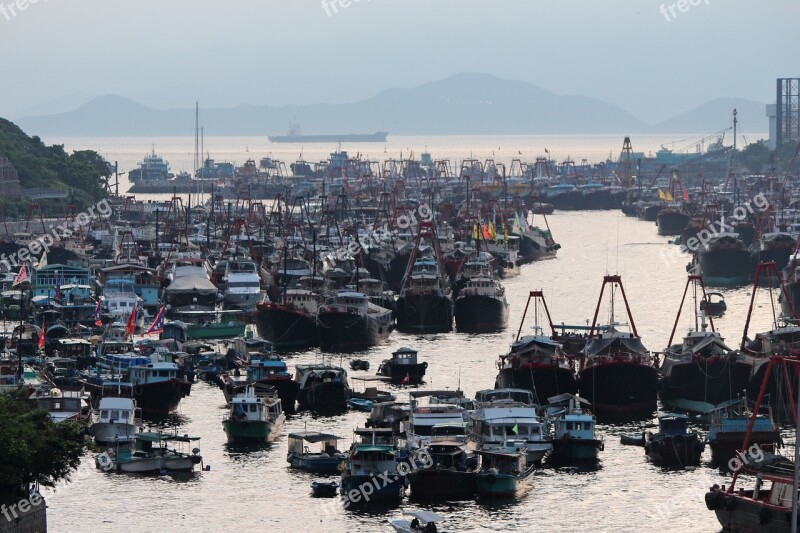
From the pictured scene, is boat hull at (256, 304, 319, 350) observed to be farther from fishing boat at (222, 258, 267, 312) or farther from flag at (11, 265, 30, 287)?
flag at (11, 265, 30, 287)

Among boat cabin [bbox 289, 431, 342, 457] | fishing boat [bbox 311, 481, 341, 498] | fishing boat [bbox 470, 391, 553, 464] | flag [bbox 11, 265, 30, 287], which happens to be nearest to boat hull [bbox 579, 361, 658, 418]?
fishing boat [bbox 470, 391, 553, 464]

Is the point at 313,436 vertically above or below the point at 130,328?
below

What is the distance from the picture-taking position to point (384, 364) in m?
60.1

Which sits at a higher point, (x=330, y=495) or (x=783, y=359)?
(x=783, y=359)

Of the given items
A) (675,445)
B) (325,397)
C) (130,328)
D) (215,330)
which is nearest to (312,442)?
(325,397)

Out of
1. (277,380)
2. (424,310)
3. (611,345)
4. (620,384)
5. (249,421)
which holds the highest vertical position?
(611,345)

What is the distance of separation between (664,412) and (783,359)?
1457 cm

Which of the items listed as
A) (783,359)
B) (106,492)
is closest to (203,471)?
(106,492)

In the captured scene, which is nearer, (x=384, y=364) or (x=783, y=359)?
(x=783, y=359)

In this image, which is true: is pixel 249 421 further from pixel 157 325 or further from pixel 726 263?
pixel 726 263

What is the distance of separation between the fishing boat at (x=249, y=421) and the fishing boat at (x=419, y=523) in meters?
11.2

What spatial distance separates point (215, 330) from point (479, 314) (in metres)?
11.5

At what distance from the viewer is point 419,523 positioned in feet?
125

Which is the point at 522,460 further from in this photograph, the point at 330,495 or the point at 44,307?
the point at 44,307
